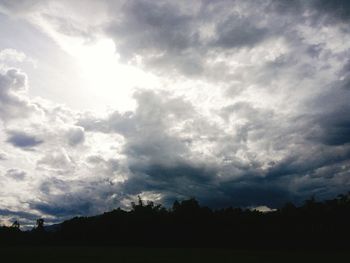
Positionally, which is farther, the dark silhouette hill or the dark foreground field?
the dark silhouette hill

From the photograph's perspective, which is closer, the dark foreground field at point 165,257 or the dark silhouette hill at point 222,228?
Result: the dark foreground field at point 165,257

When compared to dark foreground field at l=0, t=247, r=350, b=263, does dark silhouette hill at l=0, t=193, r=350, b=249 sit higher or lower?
higher

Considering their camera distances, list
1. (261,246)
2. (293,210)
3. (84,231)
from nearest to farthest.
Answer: (261,246) → (293,210) → (84,231)

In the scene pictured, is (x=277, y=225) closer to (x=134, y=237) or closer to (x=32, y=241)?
(x=134, y=237)

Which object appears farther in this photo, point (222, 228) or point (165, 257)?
point (222, 228)

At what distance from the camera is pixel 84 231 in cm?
11650

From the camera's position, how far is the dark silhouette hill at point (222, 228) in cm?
8200

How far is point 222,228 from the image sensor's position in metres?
93.4

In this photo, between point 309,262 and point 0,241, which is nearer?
point 309,262

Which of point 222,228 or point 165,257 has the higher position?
point 222,228

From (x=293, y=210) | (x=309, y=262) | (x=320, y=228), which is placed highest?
(x=293, y=210)

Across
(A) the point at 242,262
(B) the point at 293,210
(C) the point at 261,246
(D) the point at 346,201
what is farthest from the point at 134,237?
(D) the point at 346,201

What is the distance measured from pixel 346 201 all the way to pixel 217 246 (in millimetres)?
49593

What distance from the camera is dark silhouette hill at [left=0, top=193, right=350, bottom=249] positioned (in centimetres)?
8200
